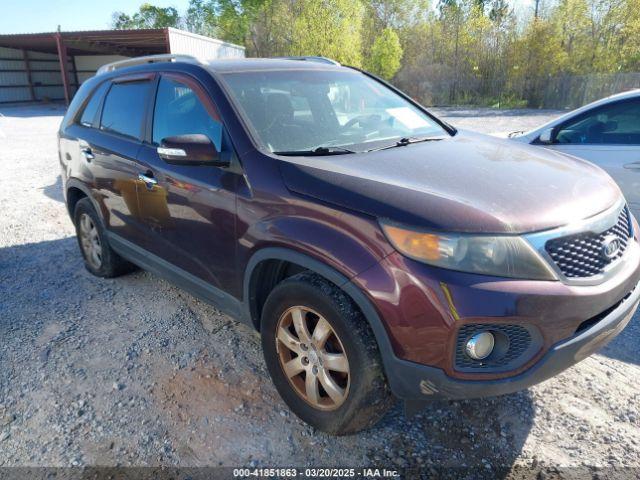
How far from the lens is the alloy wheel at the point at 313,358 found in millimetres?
2219

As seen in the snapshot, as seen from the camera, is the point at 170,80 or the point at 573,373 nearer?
the point at 573,373

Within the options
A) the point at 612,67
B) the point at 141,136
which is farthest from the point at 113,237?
the point at 612,67

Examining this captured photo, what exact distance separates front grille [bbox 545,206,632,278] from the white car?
2.66 meters

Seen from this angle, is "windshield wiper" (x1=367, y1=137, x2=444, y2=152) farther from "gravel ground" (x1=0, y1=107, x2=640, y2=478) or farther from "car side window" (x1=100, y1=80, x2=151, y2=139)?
"car side window" (x1=100, y1=80, x2=151, y2=139)

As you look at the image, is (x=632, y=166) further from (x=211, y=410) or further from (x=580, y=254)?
(x=211, y=410)

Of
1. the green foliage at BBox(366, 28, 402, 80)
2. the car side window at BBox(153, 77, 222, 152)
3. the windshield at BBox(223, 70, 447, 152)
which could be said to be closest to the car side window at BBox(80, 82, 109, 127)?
the car side window at BBox(153, 77, 222, 152)

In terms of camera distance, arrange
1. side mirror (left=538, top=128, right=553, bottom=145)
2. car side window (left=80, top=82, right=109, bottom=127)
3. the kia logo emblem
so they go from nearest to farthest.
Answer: the kia logo emblem
car side window (left=80, top=82, right=109, bottom=127)
side mirror (left=538, top=128, right=553, bottom=145)

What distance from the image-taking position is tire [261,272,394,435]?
205cm

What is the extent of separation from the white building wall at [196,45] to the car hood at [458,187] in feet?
64.2

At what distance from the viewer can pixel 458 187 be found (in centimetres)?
214

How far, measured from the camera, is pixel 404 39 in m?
42.2

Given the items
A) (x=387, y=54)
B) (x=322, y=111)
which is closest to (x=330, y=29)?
(x=387, y=54)

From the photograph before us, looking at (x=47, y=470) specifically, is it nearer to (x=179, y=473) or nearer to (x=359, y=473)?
(x=179, y=473)

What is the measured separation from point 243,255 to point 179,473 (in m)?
1.10
